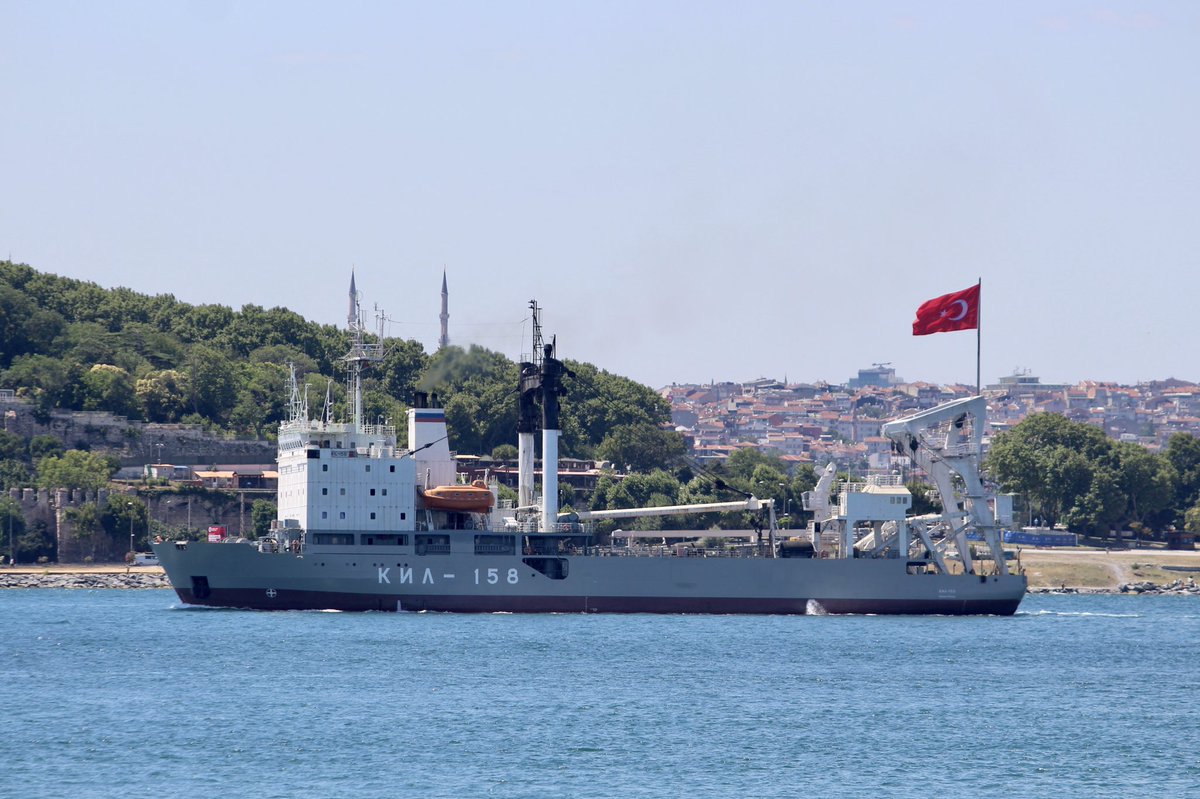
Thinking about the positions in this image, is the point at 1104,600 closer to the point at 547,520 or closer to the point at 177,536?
the point at 547,520

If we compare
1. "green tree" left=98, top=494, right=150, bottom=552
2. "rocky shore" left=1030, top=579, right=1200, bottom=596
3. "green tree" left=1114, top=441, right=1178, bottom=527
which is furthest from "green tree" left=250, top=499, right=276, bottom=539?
"green tree" left=1114, top=441, right=1178, bottom=527

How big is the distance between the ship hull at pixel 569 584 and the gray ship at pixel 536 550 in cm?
4

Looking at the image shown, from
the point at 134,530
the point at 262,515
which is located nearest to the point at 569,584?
the point at 262,515

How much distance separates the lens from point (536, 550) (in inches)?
2071

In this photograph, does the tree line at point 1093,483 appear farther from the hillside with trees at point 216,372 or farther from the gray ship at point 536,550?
the gray ship at point 536,550

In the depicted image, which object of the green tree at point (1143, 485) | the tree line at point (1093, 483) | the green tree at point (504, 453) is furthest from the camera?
the green tree at point (504, 453)

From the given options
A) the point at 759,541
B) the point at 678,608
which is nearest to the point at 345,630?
the point at 678,608

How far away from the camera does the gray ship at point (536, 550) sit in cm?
5094

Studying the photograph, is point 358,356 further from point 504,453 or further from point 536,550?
point 504,453

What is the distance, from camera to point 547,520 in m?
52.9

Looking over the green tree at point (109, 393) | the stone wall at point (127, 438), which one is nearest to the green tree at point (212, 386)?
the green tree at point (109, 393)

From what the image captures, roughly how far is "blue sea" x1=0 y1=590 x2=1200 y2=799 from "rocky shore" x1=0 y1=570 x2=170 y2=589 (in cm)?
2222

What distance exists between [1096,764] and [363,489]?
2684cm

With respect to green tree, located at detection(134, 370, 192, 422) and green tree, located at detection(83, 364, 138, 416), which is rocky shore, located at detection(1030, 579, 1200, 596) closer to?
green tree, located at detection(134, 370, 192, 422)
